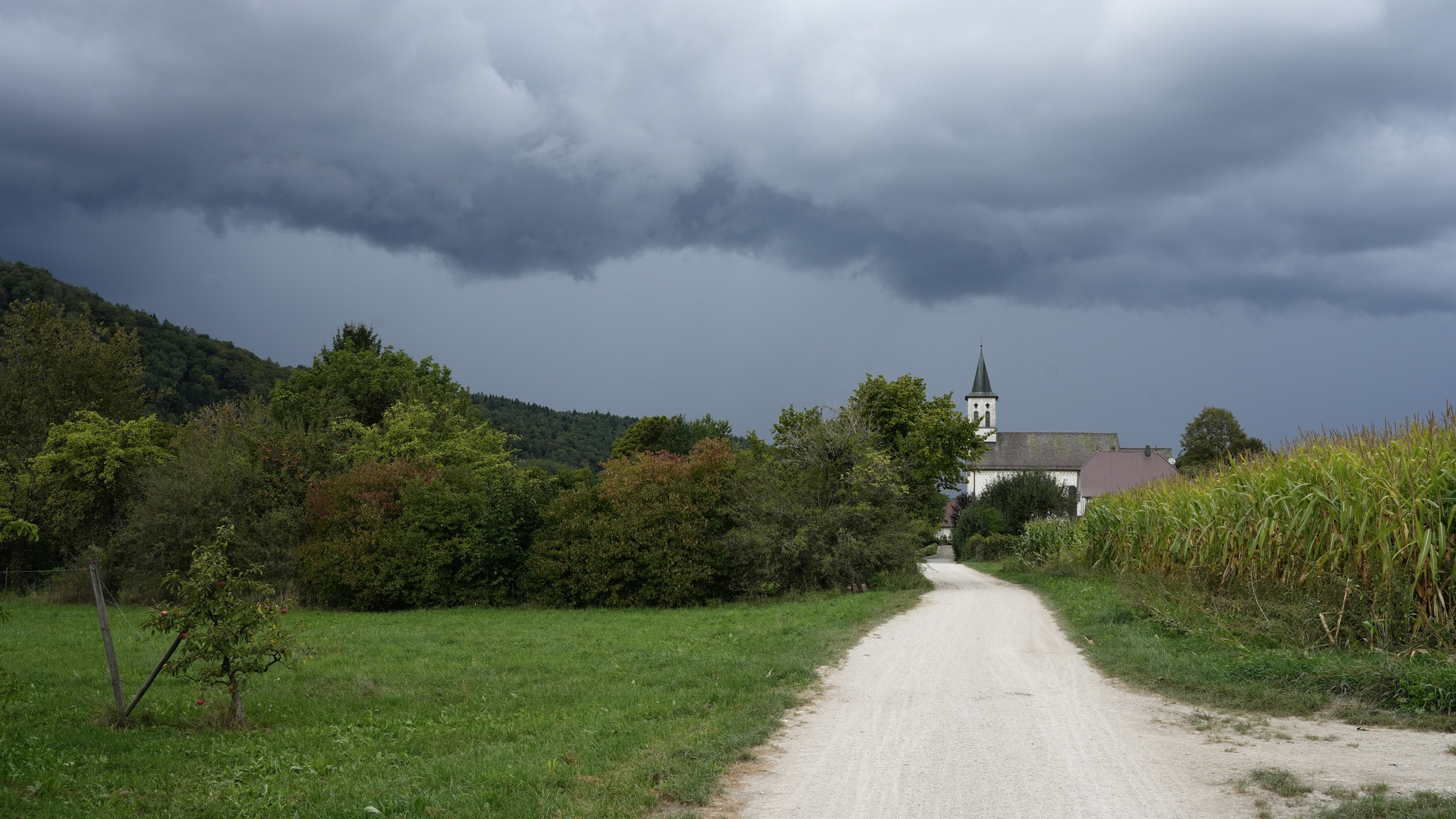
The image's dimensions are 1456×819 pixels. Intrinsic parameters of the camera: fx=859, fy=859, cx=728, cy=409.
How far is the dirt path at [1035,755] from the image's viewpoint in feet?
18.5

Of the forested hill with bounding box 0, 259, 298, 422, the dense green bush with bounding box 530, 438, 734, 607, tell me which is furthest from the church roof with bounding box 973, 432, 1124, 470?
the dense green bush with bounding box 530, 438, 734, 607

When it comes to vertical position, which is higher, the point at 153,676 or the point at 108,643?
the point at 108,643

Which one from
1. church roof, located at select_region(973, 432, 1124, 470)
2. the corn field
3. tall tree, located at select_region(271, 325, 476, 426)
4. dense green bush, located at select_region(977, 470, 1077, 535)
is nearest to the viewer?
the corn field

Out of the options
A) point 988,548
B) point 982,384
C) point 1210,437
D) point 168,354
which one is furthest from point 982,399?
point 168,354

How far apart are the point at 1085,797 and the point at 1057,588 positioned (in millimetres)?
17847

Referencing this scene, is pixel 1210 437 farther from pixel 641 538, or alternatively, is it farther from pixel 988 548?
pixel 641 538

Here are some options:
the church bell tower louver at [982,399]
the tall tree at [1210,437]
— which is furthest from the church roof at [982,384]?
the tall tree at [1210,437]

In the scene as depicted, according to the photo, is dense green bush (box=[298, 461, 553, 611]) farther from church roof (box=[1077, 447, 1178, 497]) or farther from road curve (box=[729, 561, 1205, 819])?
church roof (box=[1077, 447, 1178, 497])

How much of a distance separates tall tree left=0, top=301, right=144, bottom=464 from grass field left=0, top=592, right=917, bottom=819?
89.2 ft

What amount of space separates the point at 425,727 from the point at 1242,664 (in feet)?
28.8

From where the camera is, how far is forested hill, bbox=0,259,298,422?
58281 millimetres

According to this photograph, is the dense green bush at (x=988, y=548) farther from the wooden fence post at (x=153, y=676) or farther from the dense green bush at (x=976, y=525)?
the wooden fence post at (x=153, y=676)

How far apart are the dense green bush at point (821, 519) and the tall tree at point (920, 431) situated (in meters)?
2.79

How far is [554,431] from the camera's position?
94250mm
